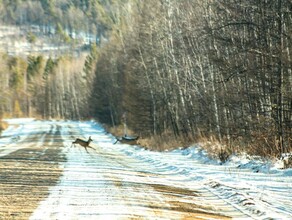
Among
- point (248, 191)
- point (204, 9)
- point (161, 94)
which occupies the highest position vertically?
point (204, 9)

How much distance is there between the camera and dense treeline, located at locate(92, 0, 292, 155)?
15.9 metres

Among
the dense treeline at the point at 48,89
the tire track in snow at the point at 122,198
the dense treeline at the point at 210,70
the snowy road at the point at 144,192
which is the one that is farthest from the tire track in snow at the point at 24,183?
the dense treeline at the point at 48,89

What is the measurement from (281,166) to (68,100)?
326ft

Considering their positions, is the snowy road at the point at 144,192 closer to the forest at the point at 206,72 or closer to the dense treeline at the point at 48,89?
the forest at the point at 206,72

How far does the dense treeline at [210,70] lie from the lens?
52.1 feet

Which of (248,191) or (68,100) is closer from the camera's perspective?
(248,191)

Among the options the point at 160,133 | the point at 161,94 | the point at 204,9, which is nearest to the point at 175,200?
the point at 204,9

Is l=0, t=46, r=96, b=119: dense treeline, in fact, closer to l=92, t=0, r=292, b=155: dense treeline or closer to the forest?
the forest

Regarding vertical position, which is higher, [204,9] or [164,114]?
[204,9]

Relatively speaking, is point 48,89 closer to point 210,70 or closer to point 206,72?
point 206,72

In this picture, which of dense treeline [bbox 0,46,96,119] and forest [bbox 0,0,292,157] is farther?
dense treeline [bbox 0,46,96,119]

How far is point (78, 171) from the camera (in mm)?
14539

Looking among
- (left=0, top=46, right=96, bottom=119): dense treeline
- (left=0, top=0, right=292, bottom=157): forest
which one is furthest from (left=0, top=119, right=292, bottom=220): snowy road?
(left=0, top=46, right=96, bottom=119): dense treeline

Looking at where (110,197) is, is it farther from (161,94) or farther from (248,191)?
(161,94)
